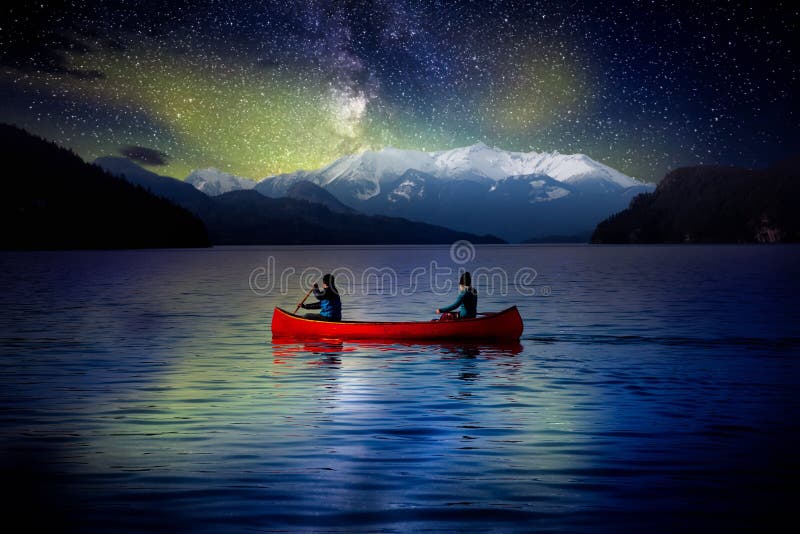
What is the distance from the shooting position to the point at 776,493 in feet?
42.7

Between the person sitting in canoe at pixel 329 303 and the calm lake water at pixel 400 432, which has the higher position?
the person sitting in canoe at pixel 329 303

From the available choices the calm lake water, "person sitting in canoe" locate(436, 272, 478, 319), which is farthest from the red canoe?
the calm lake water

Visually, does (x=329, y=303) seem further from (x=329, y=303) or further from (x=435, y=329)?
(x=435, y=329)

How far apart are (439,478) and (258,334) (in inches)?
1158

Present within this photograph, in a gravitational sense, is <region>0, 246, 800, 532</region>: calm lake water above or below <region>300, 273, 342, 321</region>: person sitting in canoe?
below

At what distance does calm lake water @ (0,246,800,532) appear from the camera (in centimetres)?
1224

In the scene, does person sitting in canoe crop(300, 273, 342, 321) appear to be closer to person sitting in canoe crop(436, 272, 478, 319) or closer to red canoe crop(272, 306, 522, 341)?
red canoe crop(272, 306, 522, 341)

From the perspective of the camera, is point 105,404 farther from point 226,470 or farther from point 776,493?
point 776,493

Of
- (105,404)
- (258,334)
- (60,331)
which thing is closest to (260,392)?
(105,404)

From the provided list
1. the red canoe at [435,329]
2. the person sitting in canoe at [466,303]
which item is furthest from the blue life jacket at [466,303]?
the red canoe at [435,329]

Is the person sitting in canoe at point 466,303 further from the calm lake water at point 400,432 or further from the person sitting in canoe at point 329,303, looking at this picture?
the person sitting in canoe at point 329,303

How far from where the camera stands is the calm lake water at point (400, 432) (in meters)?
12.2

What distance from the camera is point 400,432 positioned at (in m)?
18.0

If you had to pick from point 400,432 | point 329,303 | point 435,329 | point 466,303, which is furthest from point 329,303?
point 400,432
